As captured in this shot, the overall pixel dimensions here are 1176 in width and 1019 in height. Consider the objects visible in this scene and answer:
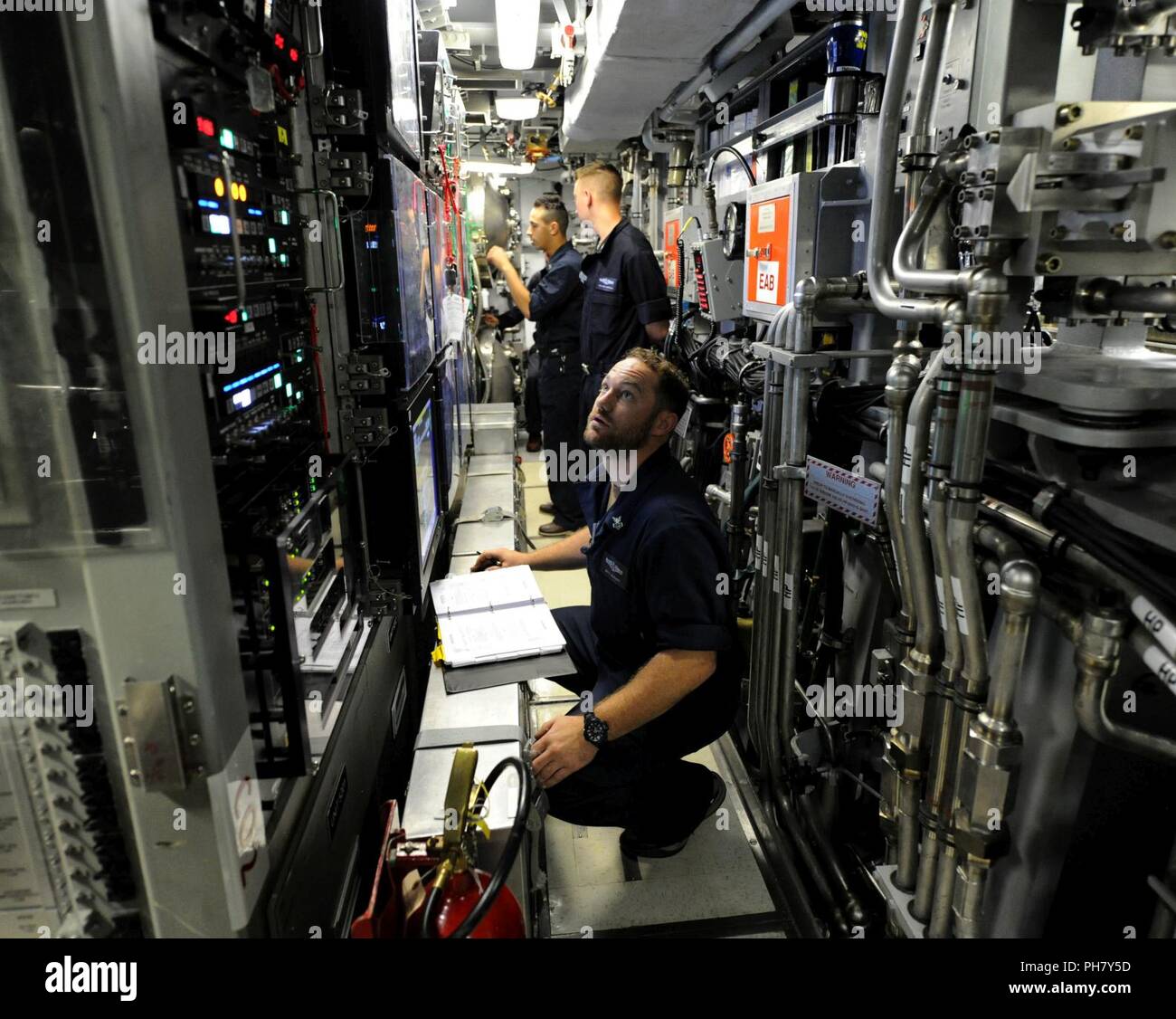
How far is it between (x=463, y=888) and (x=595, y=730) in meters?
0.60

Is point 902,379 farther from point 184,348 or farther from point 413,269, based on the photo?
point 413,269

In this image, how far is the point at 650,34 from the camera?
10.0ft

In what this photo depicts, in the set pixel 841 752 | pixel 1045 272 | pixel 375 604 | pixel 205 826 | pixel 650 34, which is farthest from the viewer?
pixel 650 34

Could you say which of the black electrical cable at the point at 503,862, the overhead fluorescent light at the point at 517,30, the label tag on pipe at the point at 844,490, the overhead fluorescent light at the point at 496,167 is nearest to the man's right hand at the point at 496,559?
the label tag on pipe at the point at 844,490

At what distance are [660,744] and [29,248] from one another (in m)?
1.75

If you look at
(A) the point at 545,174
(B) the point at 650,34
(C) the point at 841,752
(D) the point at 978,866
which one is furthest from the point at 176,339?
(A) the point at 545,174

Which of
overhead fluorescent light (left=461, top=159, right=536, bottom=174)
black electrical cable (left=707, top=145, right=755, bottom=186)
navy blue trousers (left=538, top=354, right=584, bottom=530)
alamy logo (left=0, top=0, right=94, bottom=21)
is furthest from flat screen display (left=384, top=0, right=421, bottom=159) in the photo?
overhead fluorescent light (left=461, top=159, right=536, bottom=174)

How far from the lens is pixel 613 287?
4180 mm

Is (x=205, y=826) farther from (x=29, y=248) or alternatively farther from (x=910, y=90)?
(x=910, y=90)

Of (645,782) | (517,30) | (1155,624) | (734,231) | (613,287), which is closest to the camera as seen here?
(1155,624)

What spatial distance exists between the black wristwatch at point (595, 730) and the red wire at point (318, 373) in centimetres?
90

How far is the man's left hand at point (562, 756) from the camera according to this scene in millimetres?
1790

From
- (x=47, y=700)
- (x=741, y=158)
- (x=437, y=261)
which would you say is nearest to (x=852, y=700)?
(x=47, y=700)

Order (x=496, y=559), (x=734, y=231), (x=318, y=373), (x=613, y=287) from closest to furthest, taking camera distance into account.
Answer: (x=318, y=373)
(x=496, y=559)
(x=734, y=231)
(x=613, y=287)
